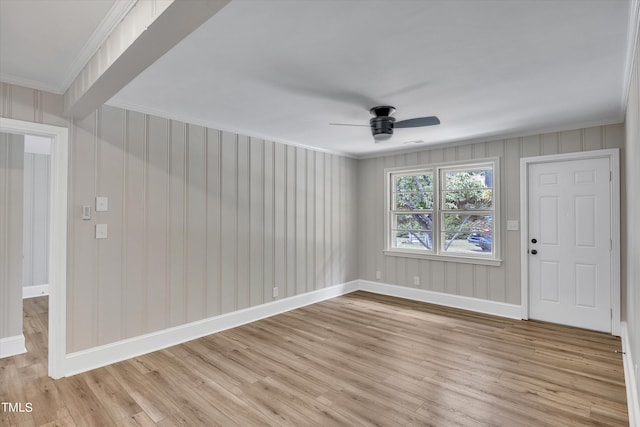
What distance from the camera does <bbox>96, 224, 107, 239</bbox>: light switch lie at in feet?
9.94

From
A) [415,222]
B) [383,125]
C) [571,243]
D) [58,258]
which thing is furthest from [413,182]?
[58,258]

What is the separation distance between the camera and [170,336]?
11.5ft

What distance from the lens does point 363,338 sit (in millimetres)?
3730

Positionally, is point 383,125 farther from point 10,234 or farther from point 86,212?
point 10,234

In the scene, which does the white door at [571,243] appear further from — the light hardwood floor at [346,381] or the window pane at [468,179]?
the window pane at [468,179]

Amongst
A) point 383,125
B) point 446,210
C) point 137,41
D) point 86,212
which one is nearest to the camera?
point 137,41

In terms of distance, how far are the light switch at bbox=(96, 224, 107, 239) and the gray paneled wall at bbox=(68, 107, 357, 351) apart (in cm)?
4

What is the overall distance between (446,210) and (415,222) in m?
0.58

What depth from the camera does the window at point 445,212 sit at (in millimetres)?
4742

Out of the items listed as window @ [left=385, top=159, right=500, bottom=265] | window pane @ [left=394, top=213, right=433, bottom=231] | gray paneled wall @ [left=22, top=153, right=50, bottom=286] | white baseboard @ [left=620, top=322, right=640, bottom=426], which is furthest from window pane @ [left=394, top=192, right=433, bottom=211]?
gray paneled wall @ [left=22, top=153, right=50, bottom=286]

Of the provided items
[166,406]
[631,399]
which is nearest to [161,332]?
[166,406]

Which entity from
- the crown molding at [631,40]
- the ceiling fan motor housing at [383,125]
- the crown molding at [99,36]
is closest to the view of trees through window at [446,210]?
the crown molding at [631,40]

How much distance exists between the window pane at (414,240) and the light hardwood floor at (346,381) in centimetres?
157

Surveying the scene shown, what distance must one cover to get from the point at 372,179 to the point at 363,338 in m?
3.07
